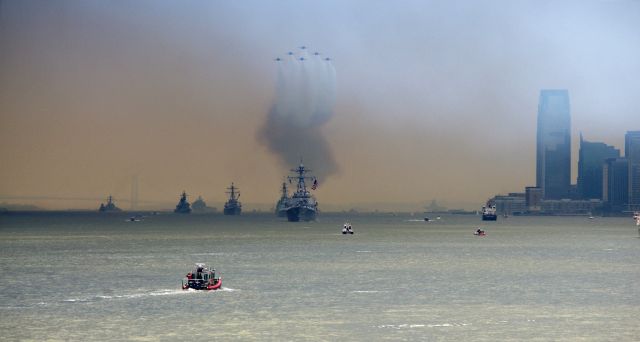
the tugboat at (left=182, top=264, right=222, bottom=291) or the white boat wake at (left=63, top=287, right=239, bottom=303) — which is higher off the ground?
the tugboat at (left=182, top=264, right=222, bottom=291)

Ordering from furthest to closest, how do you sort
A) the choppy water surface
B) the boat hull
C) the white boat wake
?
the boat hull
the white boat wake
the choppy water surface

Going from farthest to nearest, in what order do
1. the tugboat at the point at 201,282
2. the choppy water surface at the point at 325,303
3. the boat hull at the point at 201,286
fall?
the tugboat at the point at 201,282 < the boat hull at the point at 201,286 < the choppy water surface at the point at 325,303

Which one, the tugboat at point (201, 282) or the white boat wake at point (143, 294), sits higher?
the tugboat at point (201, 282)

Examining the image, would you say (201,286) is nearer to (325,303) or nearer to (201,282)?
(201,282)

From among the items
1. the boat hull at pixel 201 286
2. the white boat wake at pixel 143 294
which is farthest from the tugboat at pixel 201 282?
the white boat wake at pixel 143 294

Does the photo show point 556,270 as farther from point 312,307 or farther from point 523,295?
point 312,307

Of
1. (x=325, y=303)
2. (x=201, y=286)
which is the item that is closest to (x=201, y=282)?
(x=201, y=286)

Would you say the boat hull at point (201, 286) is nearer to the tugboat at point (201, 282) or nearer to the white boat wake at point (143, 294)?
the tugboat at point (201, 282)

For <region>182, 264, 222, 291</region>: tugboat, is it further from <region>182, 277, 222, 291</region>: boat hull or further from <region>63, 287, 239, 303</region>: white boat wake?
<region>63, 287, 239, 303</region>: white boat wake

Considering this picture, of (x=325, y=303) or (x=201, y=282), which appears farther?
(x=201, y=282)

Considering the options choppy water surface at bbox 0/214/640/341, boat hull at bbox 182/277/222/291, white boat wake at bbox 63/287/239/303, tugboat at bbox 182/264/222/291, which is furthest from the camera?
tugboat at bbox 182/264/222/291

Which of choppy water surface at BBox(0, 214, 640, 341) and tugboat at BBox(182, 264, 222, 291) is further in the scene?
tugboat at BBox(182, 264, 222, 291)

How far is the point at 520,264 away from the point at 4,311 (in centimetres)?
10922

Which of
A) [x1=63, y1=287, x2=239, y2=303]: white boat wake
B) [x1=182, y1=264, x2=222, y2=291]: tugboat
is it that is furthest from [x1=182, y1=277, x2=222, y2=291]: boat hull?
[x1=63, y1=287, x2=239, y2=303]: white boat wake
